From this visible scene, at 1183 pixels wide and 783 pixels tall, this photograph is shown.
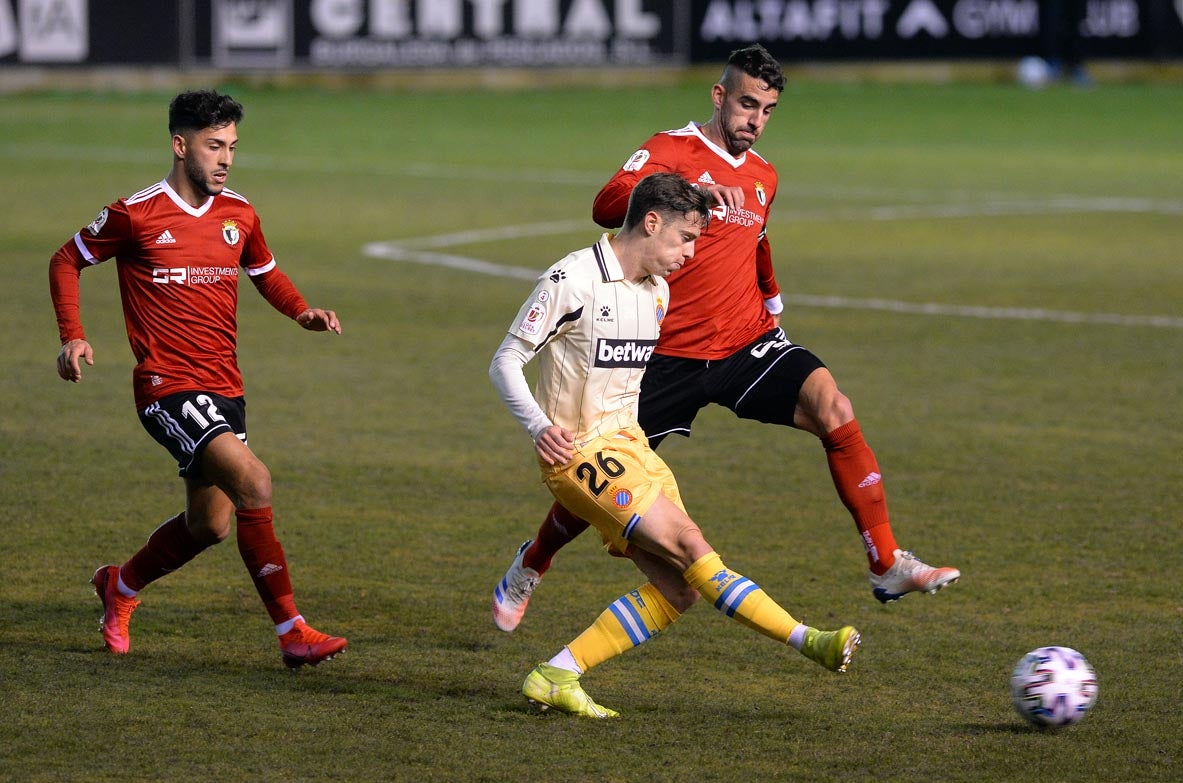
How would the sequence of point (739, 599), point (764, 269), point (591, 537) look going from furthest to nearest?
1. point (591, 537)
2. point (764, 269)
3. point (739, 599)

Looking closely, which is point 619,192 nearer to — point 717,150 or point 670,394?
point 717,150

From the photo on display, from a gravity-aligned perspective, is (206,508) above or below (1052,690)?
above

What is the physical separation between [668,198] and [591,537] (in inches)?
110

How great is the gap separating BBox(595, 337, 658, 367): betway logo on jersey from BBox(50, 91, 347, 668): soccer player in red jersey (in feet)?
3.92

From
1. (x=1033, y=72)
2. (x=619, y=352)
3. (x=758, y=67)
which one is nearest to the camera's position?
(x=619, y=352)

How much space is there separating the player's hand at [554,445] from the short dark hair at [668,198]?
30.7 inches

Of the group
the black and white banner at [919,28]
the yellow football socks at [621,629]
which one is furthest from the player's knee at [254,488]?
the black and white banner at [919,28]

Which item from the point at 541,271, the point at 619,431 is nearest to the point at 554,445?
the point at 619,431

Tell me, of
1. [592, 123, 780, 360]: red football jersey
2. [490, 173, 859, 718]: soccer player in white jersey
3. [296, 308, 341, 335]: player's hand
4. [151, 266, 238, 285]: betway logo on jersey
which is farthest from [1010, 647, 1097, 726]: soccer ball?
[151, 266, 238, 285]: betway logo on jersey

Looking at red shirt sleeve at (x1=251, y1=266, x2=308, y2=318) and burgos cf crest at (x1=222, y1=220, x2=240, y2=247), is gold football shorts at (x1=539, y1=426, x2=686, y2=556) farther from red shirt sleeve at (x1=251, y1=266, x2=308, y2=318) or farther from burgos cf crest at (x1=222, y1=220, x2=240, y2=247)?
burgos cf crest at (x1=222, y1=220, x2=240, y2=247)

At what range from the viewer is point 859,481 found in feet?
24.0

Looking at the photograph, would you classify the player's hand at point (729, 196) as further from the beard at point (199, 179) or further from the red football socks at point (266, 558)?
the red football socks at point (266, 558)

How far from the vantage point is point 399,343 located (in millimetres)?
13336

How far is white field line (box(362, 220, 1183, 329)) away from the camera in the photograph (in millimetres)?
14398
